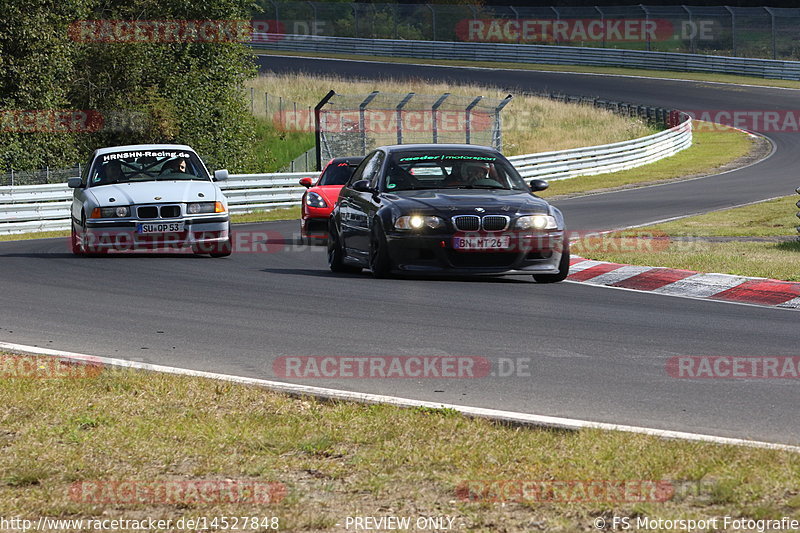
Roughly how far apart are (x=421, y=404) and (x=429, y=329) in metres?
2.89

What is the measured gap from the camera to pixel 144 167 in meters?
16.5

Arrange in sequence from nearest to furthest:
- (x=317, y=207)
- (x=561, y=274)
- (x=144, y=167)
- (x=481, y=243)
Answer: (x=481, y=243), (x=561, y=274), (x=144, y=167), (x=317, y=207)

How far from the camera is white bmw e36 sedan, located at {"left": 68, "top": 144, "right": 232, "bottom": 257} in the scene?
1534cm

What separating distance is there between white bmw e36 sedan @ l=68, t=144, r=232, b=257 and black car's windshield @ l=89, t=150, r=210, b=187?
0.01m

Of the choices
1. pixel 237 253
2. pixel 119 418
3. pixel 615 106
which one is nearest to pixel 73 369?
pixel 119 418

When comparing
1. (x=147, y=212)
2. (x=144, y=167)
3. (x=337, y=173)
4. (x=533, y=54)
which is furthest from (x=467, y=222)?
(x=533, y=54)

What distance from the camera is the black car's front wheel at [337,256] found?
45.7ft

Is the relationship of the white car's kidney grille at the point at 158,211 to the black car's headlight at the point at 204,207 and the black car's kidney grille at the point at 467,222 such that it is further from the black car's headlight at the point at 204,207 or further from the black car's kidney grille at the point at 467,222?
the black car's kidney grille at the point at 467,222

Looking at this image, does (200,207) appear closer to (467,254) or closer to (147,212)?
(147,212)

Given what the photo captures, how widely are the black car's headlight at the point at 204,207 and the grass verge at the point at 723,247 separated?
4.52 metres

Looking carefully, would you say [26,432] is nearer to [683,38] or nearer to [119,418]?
[119,418]

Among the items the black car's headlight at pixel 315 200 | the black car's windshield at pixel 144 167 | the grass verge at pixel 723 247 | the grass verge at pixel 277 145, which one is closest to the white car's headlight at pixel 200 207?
the black car's windshield at pixel 144 167

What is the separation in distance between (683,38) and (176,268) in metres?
49.0

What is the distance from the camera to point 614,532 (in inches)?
176
